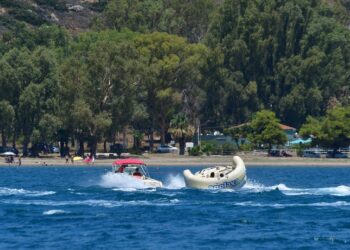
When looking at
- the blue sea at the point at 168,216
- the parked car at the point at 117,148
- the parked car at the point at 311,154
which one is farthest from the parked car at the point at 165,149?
the blue sea at the point at 168,216

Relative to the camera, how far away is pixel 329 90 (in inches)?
6693

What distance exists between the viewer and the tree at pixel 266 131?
502 feet

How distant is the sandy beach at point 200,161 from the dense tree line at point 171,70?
3415mm

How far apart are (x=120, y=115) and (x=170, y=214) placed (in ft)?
259

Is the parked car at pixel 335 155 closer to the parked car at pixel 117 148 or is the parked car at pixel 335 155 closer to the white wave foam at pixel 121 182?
the parked car at pixel 117 148

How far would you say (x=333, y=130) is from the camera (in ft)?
496

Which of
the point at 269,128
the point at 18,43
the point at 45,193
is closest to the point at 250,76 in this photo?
the point at 269,128

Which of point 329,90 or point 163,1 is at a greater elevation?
point 163,1

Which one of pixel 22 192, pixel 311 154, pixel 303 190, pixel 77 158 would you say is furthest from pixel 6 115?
pixel 303 190

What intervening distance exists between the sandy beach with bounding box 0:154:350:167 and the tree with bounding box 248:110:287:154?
104 inches

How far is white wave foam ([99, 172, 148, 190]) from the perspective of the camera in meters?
89.9

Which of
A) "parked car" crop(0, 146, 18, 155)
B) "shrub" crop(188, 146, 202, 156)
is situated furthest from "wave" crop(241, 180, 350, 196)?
"parked car" crop(0, 146, 18, 155)

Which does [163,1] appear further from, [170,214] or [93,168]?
[170,214]

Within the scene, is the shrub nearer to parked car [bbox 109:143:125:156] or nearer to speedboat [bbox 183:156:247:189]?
parked car [bbox 109:143:125:156]
